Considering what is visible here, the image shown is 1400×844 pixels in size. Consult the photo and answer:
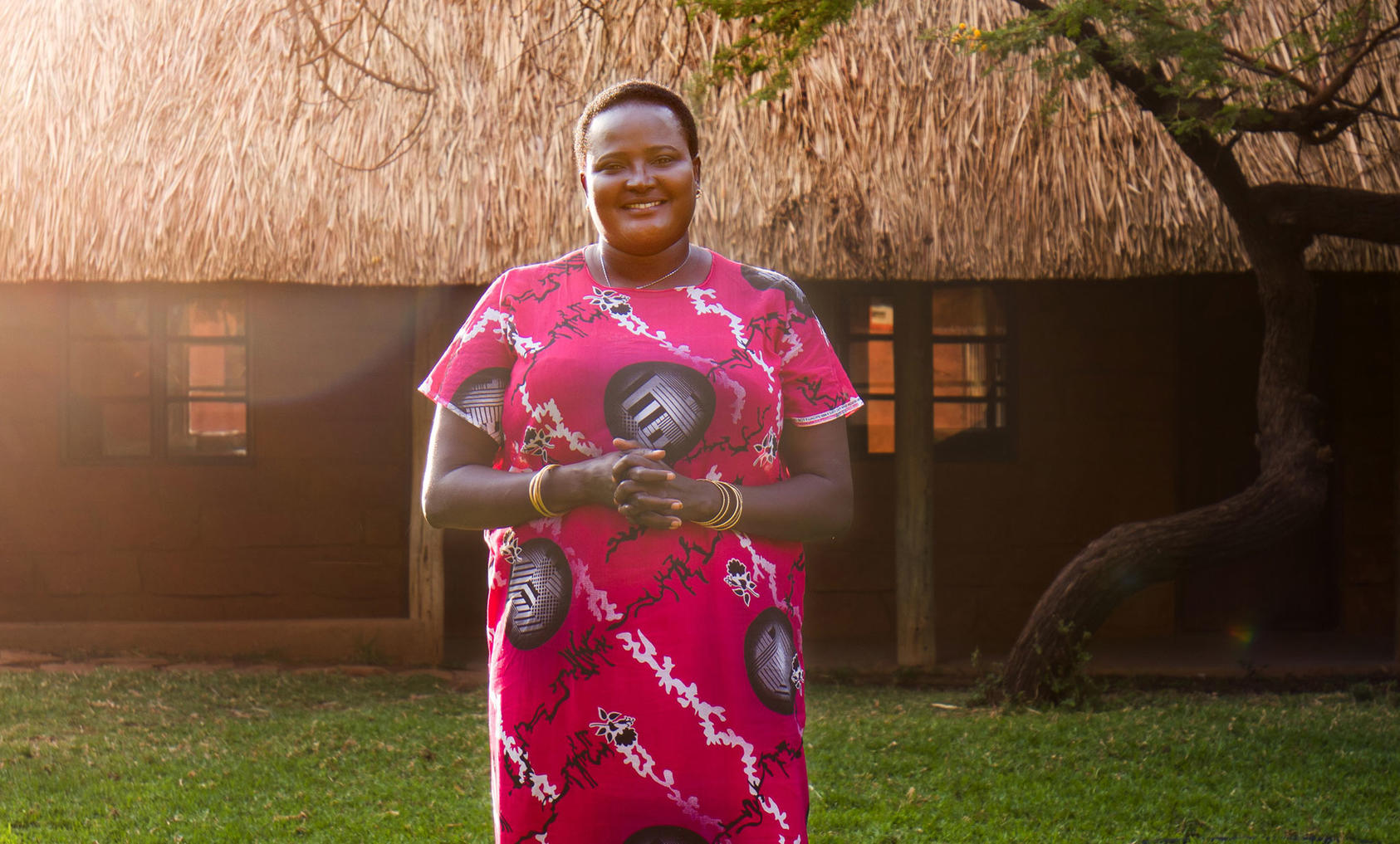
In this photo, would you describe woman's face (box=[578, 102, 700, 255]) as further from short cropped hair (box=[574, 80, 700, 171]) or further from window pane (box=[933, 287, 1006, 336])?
window pane (box=[933, 287, 1006, 336])

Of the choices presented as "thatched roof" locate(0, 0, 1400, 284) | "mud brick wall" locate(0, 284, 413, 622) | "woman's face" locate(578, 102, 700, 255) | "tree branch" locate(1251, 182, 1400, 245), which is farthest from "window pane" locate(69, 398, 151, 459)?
"woman's face" locate(578, 102, 700, 255)

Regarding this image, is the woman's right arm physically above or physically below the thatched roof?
below

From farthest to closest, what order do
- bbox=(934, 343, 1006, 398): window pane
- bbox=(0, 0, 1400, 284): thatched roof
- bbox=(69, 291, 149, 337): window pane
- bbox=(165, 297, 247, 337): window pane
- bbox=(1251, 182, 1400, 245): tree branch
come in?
bbox=(934, 343, 1006, 398): window pane, bbox=(165, 297, 247, 337): window pane, bbox=(69, 291, 149, 337): window pane, bbox=(0, 0, 1400, 284): thatched roof, bbox=(1251, 182, 1400, 245): tree branch

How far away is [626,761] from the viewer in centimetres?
154

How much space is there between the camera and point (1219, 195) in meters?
4.84

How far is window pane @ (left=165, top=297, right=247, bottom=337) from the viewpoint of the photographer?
7.22 metres

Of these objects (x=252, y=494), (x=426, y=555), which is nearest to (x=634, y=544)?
(x=426, y=555)

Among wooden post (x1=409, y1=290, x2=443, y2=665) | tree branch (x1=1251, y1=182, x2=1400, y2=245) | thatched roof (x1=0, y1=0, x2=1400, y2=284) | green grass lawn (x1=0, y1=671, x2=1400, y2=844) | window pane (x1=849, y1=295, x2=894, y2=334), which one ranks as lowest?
green grass lawn (x1=0, y1=671, x2=1400, y2=844)

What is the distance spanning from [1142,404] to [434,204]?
4398mm

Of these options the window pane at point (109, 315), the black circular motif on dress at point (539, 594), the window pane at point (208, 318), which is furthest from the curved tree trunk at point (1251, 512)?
→ the window pane at point (109, 315)

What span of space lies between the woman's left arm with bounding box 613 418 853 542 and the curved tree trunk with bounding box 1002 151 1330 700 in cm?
367

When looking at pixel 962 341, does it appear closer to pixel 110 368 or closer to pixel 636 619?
pixel 110 368

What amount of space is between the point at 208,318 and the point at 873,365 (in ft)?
13.6

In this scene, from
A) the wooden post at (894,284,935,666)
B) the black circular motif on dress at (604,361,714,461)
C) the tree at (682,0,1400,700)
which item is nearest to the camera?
the black circular motif on dress at (604,361,714,461)
